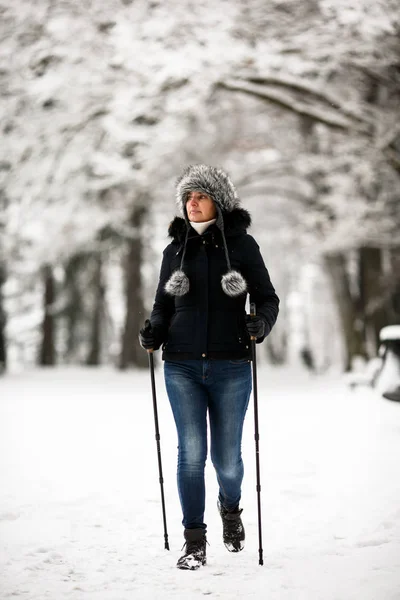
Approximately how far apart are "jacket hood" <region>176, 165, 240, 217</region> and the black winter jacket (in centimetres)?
8

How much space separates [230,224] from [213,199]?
0.61 feet

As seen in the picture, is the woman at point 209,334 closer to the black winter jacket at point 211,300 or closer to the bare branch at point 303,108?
the black winter jacket at point 211,300

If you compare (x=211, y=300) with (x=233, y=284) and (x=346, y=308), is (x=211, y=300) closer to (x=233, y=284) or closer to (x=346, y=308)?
(x=233, y=284)

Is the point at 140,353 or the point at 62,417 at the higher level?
the point at 62,417

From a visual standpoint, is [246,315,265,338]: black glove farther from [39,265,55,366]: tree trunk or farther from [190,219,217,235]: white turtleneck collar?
[39,265,55,366]: tree trunk

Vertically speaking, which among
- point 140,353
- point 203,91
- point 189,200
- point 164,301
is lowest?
point 140,353

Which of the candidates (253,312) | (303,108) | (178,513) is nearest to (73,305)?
(303,108)

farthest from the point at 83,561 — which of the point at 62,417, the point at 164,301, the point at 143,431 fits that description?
the point at 62,417

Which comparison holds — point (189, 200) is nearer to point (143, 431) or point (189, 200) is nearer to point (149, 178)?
point (143, 431)

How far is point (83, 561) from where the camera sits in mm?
3699

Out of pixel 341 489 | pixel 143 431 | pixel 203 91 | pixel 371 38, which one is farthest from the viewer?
pixel 203 91

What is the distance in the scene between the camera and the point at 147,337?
12.7ft

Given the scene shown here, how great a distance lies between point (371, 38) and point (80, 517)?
27.0ft

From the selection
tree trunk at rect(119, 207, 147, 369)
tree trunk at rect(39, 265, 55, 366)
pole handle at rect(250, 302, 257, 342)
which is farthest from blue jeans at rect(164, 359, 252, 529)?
tree trunk at rect(39, 265, 55, 366)
